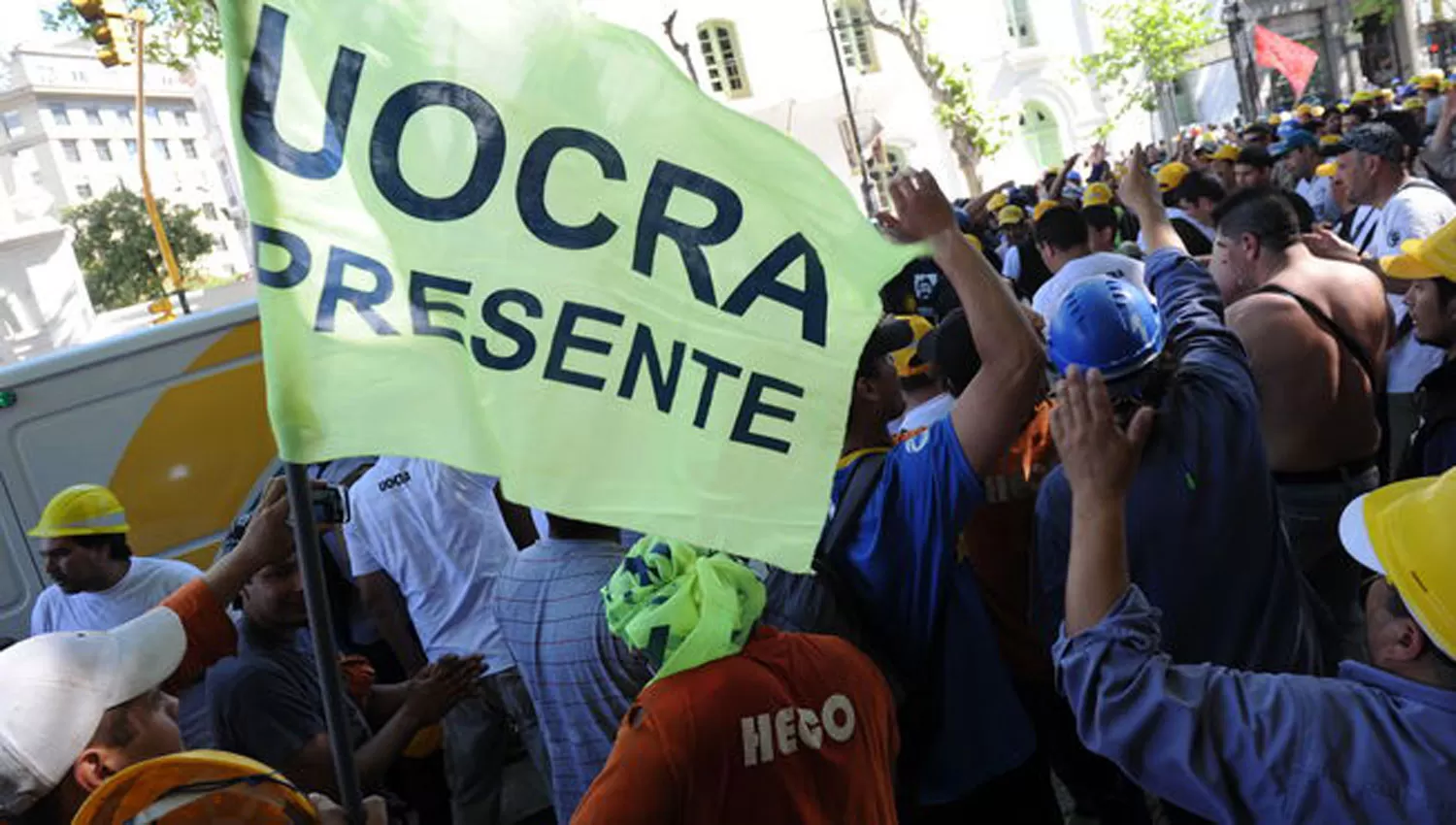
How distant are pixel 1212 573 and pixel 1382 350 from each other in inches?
99.4

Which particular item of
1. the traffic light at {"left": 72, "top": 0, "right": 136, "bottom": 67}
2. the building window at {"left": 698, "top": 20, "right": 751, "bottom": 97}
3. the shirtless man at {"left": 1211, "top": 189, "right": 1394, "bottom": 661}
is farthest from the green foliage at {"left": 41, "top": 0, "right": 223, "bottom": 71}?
the shirtless man at {"left": 1211, "top": 189, "right": 1394, "bottom": 661}

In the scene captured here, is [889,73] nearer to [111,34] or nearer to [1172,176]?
[111,34]

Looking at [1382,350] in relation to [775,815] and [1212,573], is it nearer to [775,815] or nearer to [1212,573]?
[1212,573]

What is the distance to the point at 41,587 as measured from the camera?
5.61m

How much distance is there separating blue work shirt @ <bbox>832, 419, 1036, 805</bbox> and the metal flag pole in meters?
1.19

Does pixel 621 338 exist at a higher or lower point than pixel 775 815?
higher

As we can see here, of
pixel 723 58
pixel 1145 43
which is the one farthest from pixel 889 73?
pixel 1145 43

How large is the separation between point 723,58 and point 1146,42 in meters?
13.2

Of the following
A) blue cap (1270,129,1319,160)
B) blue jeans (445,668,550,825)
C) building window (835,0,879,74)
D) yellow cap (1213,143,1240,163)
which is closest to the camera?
blue jeans (445,668,550,825)

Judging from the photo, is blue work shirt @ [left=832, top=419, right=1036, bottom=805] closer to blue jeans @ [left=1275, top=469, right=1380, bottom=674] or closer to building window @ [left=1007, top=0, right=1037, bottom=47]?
blue jeans @ [left=1275, top=469, right=1380, bottom=674]

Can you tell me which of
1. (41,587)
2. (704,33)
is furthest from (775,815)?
(704,33)

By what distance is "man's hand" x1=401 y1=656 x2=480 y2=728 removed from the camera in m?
3.24

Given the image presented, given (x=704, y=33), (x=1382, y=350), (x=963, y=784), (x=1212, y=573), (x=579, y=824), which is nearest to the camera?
(x=579, y=824)

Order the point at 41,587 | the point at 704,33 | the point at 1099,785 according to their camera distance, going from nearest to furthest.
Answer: the point at 1099,785 → the point at 41,587 → the point at 704,33
